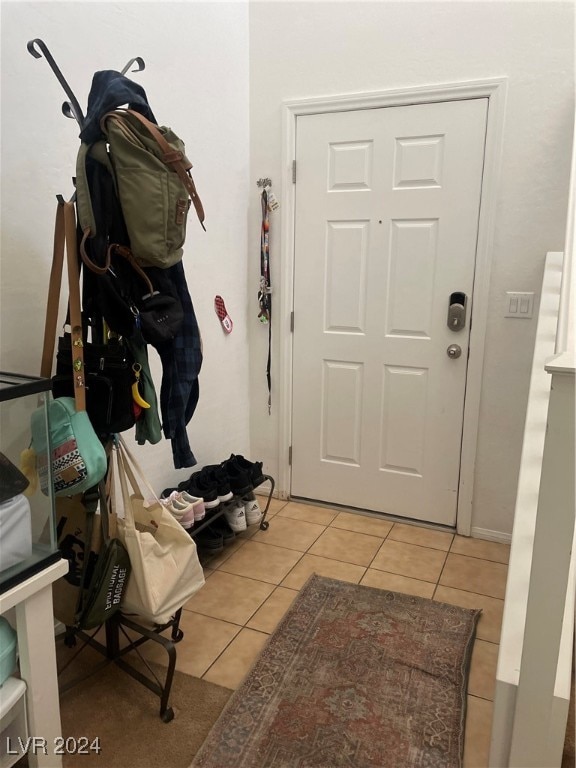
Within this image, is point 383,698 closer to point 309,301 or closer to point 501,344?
point 501,344

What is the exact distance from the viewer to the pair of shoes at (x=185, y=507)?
7.66ft

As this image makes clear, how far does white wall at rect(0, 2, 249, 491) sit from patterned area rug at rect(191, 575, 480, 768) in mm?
964

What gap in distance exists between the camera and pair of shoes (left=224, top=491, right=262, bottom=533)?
2.69m

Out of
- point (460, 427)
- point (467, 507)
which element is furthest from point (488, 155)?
point (467, 507)

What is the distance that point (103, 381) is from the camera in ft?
5.03

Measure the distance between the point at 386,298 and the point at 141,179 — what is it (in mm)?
1702

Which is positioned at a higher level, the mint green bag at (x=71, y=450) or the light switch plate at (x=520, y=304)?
the light switch plate at (x=520, y=304)

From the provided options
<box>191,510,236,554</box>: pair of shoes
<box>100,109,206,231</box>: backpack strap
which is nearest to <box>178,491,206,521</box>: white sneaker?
<box>191,510,236,554</box>: pair of shoes

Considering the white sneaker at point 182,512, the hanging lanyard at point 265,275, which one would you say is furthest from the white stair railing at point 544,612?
the hanging lanyard at point 265,275

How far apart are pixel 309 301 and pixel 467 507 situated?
136cm

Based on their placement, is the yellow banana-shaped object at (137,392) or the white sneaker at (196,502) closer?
the yellow banana-shaped object at (137,392)

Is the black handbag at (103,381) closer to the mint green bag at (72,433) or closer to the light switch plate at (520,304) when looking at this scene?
the mint green bag at (72,433)

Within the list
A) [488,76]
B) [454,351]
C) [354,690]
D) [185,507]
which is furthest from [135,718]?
Result: [488,76]

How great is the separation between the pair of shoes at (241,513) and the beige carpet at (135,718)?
2.76 ft
